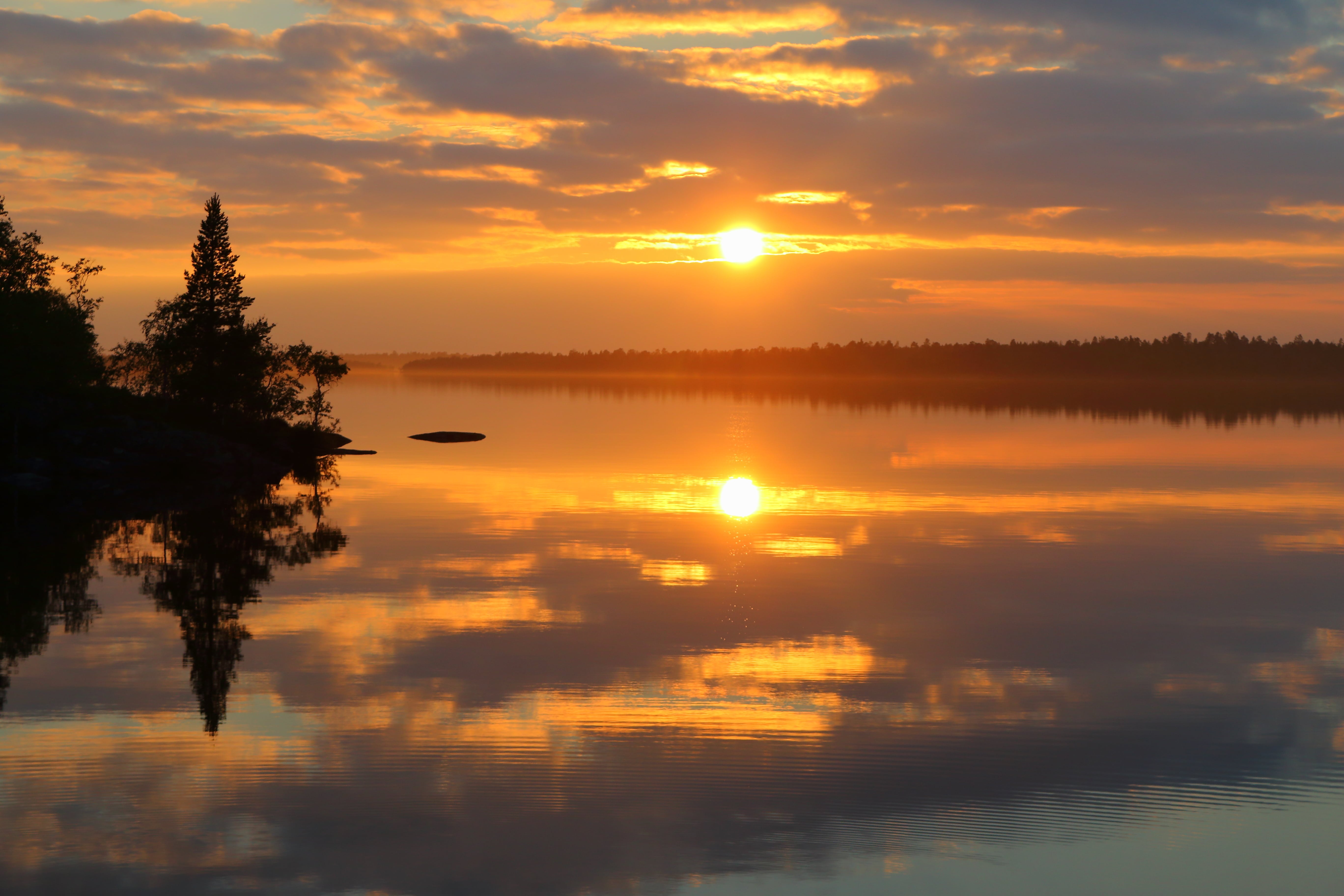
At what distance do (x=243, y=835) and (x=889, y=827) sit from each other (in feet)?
29.5

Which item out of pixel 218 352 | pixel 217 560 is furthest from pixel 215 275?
pixel 217 560

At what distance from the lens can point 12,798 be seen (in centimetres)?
1755

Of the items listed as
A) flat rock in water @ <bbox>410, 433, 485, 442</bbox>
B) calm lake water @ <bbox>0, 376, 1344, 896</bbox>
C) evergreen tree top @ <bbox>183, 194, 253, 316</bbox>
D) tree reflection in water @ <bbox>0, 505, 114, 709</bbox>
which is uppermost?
evergreen tree top @ <bbox>183, 194, 253, 316</bbox>

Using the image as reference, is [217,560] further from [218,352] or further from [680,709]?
[218,352]

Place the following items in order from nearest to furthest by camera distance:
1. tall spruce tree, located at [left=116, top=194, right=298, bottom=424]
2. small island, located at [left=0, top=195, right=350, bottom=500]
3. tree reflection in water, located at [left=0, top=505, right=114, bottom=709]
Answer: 1. tree reflection in water, located at [left=0, top=505, right=114, bottom=709]
2. small island, located at [left=0, top=195, right=350, bottom=500]
3. tall spruce tree, located at [left=116, top=194, right=298, bottom=424]

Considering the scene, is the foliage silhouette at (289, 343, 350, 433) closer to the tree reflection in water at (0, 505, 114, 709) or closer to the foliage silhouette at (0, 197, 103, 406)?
the foliage silhouette at (0, 197, 103, 406)

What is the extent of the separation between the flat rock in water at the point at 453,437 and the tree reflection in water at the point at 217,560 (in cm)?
4273

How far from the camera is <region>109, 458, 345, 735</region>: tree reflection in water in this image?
2670 centimetres

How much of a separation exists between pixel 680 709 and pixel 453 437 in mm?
90786

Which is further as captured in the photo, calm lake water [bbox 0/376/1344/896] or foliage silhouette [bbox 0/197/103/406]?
foliage silhouette [bbox 0/197/103/406]

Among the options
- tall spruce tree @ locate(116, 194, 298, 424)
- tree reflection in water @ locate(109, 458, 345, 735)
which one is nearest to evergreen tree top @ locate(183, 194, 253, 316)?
tall spruce tree @ locate(116, 194, 298, 424)

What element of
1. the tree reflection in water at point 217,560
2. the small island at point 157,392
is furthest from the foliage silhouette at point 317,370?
the tree reflection in water at point 217,560

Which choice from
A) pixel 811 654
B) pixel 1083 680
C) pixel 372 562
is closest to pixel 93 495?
pixel 372 562

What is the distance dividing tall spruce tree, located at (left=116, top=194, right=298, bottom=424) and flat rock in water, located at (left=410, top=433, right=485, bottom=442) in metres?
12.7
